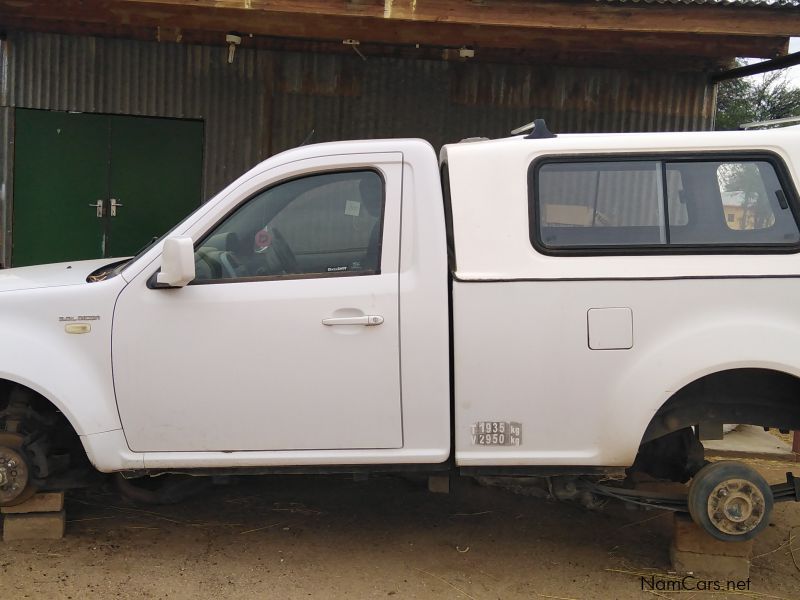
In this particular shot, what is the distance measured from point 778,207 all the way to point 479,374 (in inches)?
64.3

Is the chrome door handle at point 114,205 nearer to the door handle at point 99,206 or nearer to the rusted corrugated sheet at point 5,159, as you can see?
the door handle at point 99,206

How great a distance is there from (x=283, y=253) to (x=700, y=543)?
2585 millimetres

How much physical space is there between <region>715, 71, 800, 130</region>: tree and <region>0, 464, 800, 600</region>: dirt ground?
58.2 feet

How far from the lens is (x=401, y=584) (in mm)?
3631

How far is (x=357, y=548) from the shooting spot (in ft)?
13.2

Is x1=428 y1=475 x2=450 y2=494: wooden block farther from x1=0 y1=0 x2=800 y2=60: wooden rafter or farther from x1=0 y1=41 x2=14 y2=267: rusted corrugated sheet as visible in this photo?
x1=0 y1=41 x2=14 y2=267: rusted corrugated sheet

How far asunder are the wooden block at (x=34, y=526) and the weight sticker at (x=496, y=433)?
2.30 m

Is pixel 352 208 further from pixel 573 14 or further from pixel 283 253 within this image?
pixel 573 14

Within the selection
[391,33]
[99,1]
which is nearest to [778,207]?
[391,33]

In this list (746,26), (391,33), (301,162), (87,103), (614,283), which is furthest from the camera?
(87,103)

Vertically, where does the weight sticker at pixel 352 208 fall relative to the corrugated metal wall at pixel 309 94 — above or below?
below

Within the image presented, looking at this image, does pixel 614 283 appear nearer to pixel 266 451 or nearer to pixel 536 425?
pixel 536 425

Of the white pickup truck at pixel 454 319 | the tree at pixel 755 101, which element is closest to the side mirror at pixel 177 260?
the white pickup truck at pixel 454 319

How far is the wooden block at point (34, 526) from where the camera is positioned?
388cm
